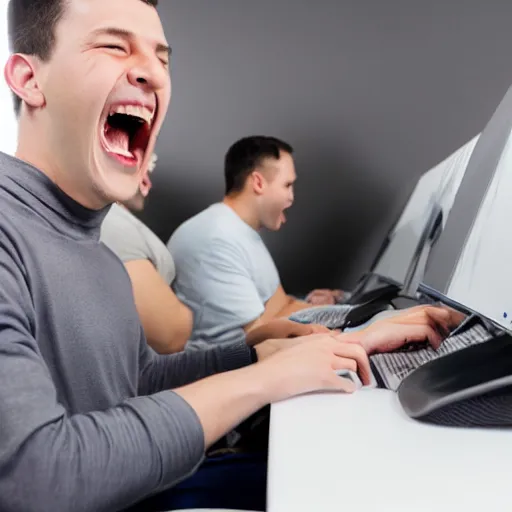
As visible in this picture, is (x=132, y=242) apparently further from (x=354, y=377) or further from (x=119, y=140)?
(x=354, y=377)

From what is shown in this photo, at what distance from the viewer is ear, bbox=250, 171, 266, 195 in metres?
1.37

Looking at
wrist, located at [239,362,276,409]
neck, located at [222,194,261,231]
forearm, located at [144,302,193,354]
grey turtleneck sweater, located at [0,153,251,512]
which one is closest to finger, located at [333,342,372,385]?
wrist, located at [239,362,276,409]

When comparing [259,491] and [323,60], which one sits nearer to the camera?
[259,491]

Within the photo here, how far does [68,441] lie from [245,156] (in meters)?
1.01

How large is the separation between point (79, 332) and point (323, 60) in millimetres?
993

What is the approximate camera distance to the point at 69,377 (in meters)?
0.64

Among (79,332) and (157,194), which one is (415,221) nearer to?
(157,194)

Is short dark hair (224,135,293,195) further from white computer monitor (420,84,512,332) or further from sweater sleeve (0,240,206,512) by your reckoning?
sweater sleeve (0,240,206,512)

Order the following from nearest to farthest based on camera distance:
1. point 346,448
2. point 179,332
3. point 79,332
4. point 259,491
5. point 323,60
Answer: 1. point 346,448
2. point 79,332
3. point 259,491
4. point 179,332
5. point 323,60

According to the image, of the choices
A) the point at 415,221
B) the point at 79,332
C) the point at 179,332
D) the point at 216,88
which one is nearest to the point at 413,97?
the point at 415,221

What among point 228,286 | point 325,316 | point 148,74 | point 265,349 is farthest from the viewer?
point 228,286

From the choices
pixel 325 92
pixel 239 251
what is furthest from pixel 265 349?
pixel 325 92

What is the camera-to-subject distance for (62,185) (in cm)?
Answer: 71

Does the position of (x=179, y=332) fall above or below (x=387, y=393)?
below
